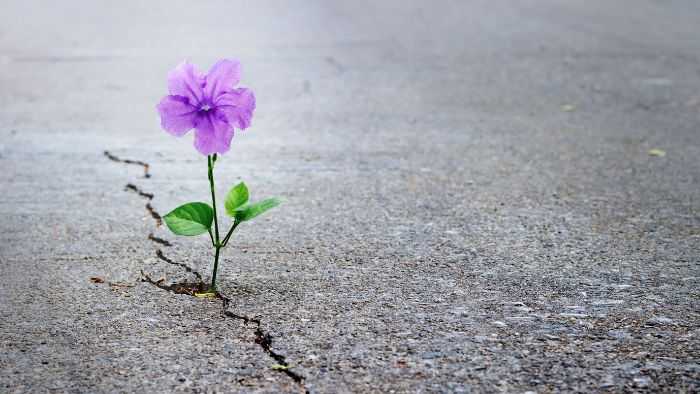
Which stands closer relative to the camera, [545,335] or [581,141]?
[545,335]

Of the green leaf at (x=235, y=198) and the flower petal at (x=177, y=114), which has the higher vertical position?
the flower petal at (x=177, y=114)

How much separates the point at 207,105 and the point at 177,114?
0.10 m

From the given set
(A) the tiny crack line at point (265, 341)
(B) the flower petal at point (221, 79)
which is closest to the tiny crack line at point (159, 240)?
(A) the tiny crack line at point (265, 341)

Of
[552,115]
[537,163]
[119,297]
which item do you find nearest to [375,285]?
[119,297]

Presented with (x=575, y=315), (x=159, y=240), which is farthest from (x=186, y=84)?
(x=575, y=315)

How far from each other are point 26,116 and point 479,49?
189 inches

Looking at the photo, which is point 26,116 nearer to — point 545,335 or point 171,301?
point 171,301

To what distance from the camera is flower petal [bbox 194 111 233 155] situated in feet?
8.98

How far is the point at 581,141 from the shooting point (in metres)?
5.33

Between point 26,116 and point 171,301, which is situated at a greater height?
point 26,116

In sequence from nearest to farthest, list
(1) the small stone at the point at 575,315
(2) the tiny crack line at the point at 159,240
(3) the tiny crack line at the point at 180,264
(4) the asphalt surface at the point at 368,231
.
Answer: (4) the asphalt surface at the point at 368,231, (1) the small stone at the point at 575,315, (3) the tiny crack line at the point at 180,264, (2) the tiny crack line at the point at 159,240

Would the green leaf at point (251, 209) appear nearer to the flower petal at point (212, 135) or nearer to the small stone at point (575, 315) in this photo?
the flower petal at point (212, 135)

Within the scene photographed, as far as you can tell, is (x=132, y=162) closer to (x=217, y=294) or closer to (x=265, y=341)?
(x=217, y=294)

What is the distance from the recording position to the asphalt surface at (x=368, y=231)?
2527 millimetres
